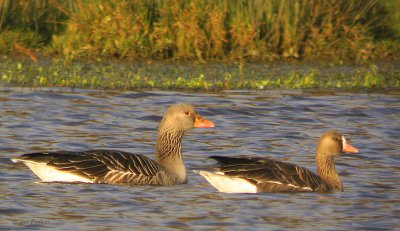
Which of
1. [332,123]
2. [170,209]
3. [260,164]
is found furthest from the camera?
[332,123]

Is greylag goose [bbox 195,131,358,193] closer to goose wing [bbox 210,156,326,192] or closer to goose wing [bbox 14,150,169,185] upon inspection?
goose wing [bbox 210,156,326,192]

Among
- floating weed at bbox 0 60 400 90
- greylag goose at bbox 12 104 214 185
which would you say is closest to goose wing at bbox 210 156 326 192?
greylag goose at bbox 12 104 214 185

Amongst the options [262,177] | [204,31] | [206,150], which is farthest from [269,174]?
[204,31]

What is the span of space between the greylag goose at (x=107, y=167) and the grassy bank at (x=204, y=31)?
850 centimetres

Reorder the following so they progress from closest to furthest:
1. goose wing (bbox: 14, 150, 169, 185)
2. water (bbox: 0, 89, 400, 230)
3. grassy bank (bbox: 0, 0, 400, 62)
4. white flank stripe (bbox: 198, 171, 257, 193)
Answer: water (bbox: 0, 89, 400, 230)
white flank stripe (bbox: 198, 171, 257, 193)
goose wing (bbox: 14, 150, 169, 185)
grassy bank (bbox: 0, 0, 400, 62)

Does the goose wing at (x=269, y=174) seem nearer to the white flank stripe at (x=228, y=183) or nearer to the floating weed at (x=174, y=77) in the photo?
the white flank stripe at (x=228, y=183)

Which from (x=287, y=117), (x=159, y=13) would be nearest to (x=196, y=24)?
(x=159, y=13)

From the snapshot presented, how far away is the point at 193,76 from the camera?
787 inches

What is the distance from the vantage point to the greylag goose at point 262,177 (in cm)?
1166

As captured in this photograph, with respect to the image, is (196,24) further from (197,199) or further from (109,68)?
(197,199)

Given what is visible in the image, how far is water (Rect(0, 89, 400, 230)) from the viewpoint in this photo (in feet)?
33.9

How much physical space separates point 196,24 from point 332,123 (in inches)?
189

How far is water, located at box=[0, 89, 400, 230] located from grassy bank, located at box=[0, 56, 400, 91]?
12.6 inches

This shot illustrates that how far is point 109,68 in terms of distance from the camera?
2048 cm
